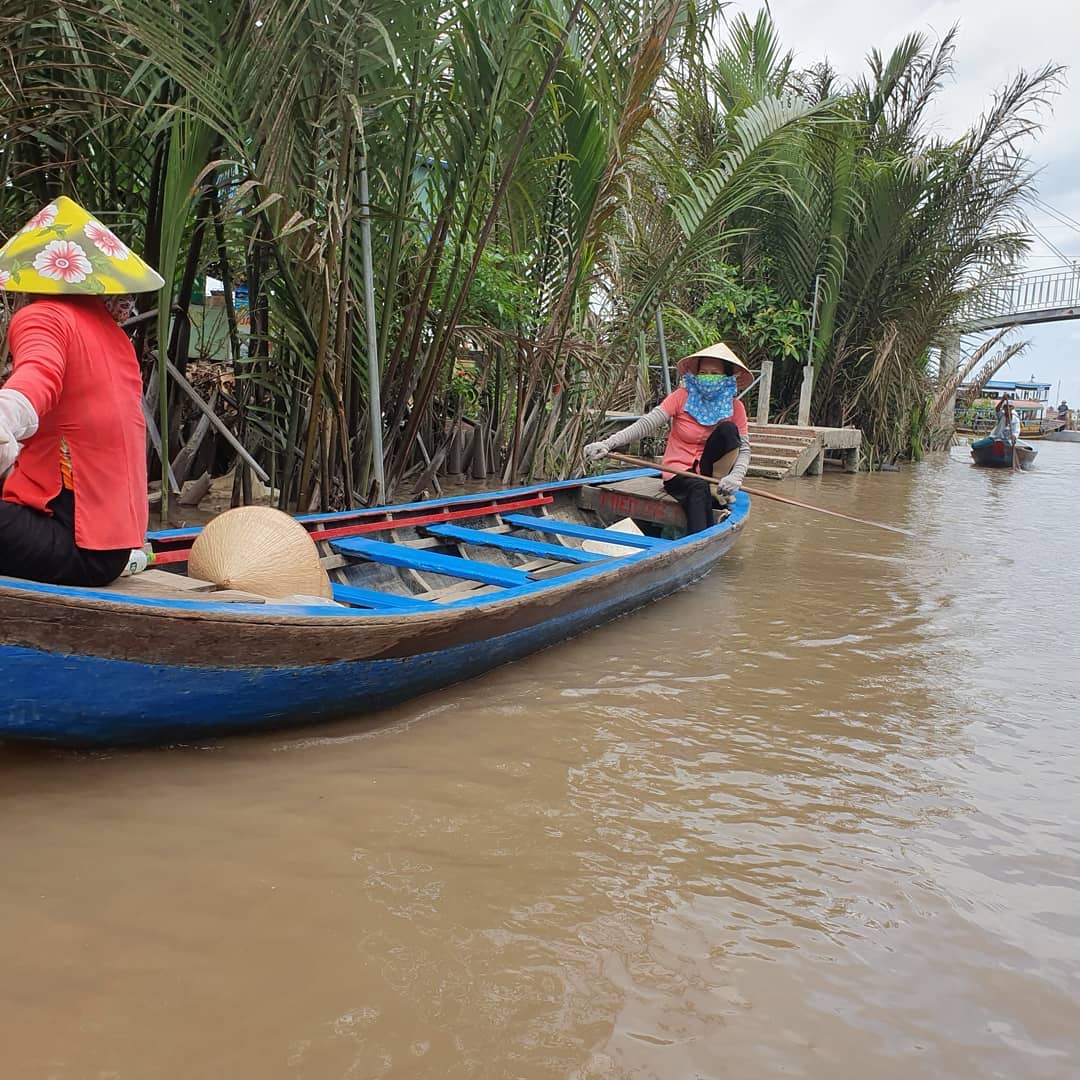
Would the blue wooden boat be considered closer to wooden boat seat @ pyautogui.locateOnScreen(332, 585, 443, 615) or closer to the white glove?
wooden boat seat @ pyautogui.locateOnScreen(332, 585, 443, 615)

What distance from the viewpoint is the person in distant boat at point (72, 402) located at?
86.0 inches

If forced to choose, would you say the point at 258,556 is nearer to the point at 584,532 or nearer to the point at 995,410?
the point at 584,532

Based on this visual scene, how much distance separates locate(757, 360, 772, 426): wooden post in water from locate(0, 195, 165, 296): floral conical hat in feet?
35.6

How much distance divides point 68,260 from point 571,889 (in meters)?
1.87

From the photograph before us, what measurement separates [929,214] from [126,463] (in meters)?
12.3

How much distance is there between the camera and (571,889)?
216cm

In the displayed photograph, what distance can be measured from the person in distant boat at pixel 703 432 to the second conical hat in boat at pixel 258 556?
269cm

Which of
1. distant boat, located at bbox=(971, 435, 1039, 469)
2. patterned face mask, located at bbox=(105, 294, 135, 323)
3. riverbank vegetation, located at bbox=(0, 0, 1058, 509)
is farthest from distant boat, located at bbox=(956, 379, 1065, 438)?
patterned face mask, located at bbox=(105, 294, 135, 323)

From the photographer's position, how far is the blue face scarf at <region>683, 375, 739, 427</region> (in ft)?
18.7

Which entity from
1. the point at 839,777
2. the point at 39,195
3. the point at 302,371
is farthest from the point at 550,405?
the point at 839,777

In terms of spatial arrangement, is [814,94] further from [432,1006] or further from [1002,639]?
[432,1006]

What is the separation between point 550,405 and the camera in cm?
684

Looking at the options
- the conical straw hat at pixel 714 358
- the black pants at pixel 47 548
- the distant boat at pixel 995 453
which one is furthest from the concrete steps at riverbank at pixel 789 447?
→ the black pants at pixel 47 548

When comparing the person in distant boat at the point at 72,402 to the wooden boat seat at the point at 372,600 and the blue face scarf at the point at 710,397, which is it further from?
the blue face scarf at the point at 710,397
